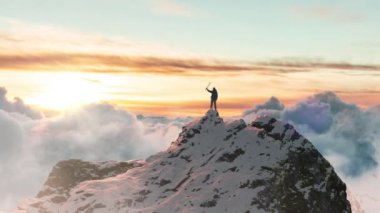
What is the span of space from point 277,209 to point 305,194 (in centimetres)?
894

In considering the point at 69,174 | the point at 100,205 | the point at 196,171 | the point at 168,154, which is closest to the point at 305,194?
the point at 196,171

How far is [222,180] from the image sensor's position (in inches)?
5172

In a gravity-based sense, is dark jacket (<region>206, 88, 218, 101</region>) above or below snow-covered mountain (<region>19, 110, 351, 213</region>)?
above

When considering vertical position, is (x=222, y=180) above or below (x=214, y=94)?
below

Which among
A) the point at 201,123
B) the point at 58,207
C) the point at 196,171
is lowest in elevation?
the point at 58,207

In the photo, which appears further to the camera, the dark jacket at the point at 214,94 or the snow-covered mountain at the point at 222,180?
the dark jacket at the point at 214,94

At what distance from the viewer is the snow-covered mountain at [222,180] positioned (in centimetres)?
12725

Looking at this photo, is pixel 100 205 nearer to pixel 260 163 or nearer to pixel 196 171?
pixel 196 171

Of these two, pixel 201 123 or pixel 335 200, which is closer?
pixel 335 200

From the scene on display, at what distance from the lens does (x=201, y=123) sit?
485ft

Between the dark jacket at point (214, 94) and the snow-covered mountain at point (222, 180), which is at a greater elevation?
the dark jacket at point (214, 94)

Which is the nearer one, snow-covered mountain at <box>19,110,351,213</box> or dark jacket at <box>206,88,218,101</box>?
snow-covered mountain at <box>19,110,351,213</box>

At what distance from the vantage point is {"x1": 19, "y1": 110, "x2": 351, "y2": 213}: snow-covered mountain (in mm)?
127250

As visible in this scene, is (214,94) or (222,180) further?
(214,94)
